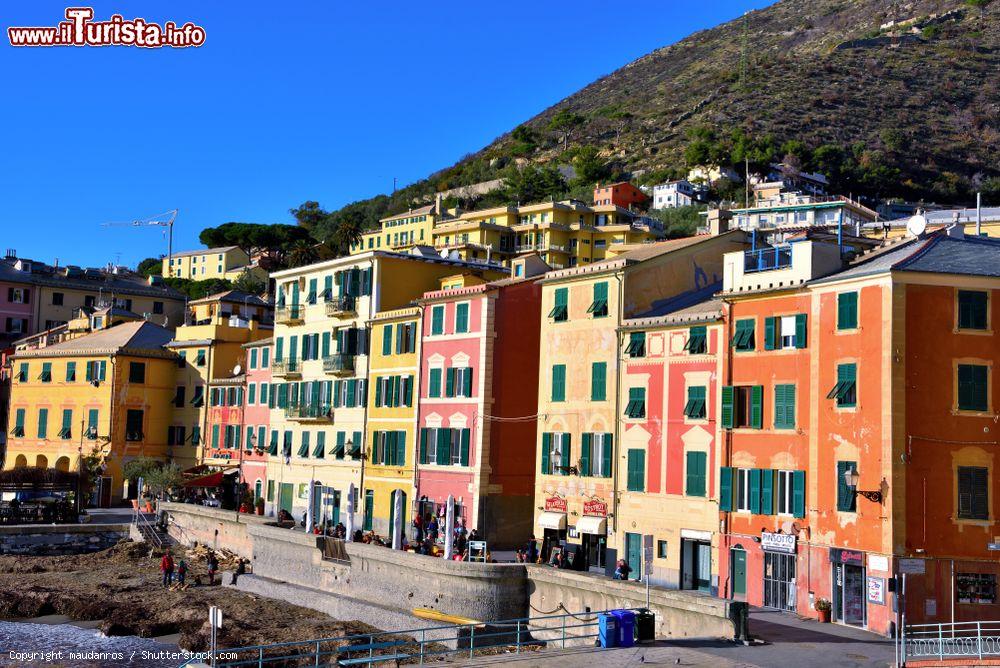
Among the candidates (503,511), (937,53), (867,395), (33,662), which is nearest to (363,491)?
(503,511)

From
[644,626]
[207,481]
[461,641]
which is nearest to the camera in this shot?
[644,626]

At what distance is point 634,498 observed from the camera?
44.2 m

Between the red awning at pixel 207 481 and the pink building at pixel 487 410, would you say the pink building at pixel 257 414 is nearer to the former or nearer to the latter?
the red awning at pixel 207 481

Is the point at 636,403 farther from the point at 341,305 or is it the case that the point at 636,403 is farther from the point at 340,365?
the point at 341,305

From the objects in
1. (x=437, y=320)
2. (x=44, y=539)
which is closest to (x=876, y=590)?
(x=437, y=320)

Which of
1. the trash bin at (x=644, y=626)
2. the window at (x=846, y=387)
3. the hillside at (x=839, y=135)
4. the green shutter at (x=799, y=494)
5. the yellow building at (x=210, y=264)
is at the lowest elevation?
the trash bin at (x=644, y=626)

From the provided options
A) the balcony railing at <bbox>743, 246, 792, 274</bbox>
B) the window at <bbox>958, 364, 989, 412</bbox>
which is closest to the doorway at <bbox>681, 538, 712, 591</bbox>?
the balcony railing at <bbox>743, 246, 792, 274</bbox>

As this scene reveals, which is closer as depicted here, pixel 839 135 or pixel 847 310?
pixel 847 310

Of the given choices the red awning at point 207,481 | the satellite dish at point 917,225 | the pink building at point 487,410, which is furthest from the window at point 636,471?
the red awning at point 207,481

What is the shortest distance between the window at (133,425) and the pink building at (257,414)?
10496 millimetres

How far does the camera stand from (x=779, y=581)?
37875 millimetres

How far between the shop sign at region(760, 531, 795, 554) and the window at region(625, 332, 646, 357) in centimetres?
942

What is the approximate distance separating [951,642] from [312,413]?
4097 centimetres

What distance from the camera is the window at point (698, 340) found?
4231 centimetres
